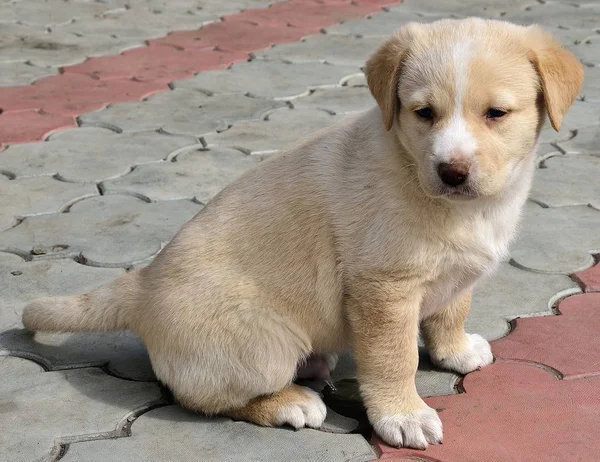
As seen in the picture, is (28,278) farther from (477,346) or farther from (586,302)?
(586,302)

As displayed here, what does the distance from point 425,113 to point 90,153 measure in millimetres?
2923

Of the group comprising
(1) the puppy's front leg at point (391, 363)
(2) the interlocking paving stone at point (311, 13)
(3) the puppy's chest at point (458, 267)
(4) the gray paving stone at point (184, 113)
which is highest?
(3) the puppy's chest at point (458, 267)

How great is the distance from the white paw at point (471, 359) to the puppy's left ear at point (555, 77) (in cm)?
83

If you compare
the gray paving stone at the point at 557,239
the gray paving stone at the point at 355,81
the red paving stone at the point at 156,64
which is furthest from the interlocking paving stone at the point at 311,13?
the gray paving stone at the point at 557,239

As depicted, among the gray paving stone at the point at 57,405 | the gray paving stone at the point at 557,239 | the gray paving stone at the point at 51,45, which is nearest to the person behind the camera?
the gray paving stone at the point at 57,405

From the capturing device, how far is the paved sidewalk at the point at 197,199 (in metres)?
2.92

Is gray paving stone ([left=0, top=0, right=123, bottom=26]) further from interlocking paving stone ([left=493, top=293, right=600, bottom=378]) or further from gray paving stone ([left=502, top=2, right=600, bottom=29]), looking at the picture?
interlocking paving stone ([left=493, top=293, right=600, bottom=378])

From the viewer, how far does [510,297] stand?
3.77 m

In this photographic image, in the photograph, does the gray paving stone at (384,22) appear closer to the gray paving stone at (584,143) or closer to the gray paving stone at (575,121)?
the gray paving stone at (575,121)

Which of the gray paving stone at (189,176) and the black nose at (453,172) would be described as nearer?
the black nose at (453,172)

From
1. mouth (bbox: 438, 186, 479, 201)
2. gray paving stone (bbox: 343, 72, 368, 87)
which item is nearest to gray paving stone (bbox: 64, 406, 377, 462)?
mouth (bbox: 438, 186, 479, 201)

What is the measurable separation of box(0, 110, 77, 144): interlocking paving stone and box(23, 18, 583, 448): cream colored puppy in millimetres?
2665

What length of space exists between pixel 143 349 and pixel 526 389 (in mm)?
1286

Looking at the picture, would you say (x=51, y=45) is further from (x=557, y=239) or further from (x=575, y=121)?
(x=557, y=239)
